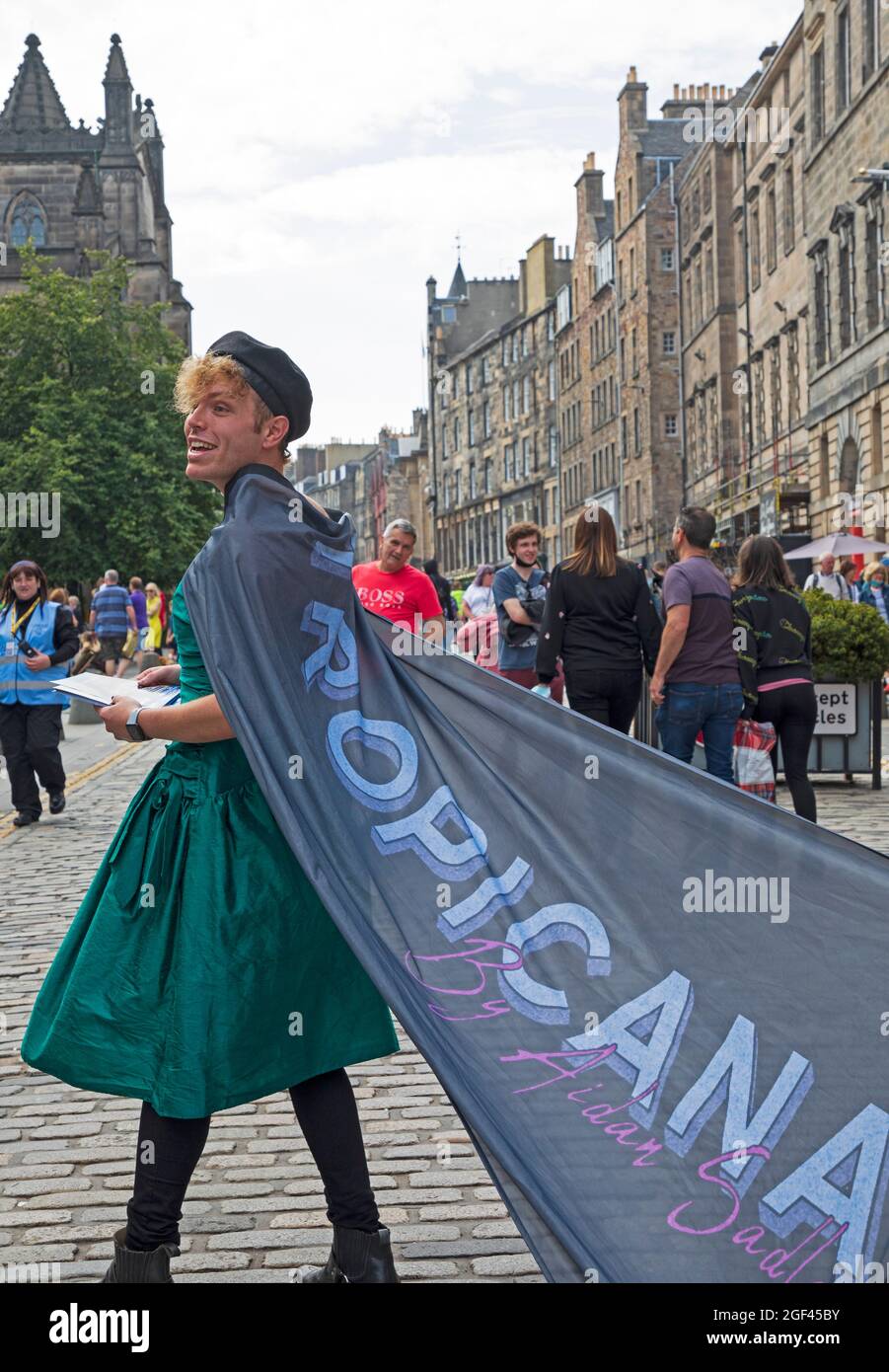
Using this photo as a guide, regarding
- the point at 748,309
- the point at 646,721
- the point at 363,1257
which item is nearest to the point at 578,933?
the point at 363,1257

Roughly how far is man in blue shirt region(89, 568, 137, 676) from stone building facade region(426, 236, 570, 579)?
6483cm

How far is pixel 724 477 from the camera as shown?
195 ft

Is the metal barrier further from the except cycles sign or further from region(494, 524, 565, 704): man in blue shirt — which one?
region(494, 524, 565, 704): man in blue shirt

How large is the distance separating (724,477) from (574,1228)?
188 feet

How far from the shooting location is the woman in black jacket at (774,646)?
404 inches

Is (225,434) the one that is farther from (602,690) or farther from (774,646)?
(774,646)

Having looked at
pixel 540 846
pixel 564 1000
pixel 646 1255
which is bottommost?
pixel 646 1255

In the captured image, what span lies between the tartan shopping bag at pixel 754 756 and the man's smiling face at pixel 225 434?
23.5 feet

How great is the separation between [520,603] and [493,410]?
103351mm

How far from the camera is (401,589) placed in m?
11.6
